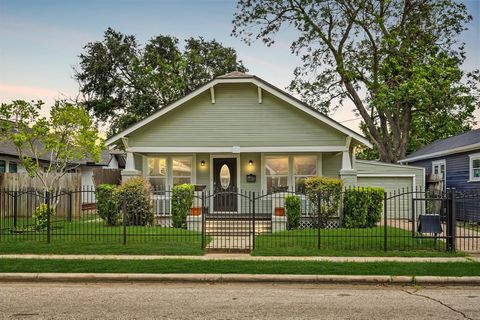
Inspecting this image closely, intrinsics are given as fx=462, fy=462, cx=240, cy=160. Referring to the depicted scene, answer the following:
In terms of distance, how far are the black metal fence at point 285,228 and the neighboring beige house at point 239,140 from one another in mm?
1324

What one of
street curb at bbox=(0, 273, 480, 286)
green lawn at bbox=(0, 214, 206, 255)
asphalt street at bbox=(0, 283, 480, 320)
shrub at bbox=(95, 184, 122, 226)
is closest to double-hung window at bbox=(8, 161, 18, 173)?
shrub at bbox=(95, 184, 122, 226)

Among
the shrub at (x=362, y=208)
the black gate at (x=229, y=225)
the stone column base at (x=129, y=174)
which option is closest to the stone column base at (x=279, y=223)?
the black gate at (x=229, y=225)

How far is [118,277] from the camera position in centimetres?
923

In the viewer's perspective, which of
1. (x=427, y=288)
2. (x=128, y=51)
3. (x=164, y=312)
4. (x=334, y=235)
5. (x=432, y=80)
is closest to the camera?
(x=164, y=312)

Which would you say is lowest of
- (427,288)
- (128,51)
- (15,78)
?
(427,288)

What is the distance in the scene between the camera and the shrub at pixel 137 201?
1617cm

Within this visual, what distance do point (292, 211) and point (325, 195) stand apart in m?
1.31

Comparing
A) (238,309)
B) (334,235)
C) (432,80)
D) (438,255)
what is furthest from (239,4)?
(238,309)

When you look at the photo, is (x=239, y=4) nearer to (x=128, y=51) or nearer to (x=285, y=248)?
(x=128, y=51)

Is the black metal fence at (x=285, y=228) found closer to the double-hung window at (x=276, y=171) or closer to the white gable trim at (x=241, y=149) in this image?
the double-hung window at (x=276, y=171)

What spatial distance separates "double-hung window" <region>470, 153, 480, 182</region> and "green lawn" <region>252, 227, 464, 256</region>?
28.7 ft

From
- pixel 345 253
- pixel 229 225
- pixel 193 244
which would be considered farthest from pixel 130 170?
pixel 345 253

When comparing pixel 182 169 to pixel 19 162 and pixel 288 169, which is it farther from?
pixel 19 162

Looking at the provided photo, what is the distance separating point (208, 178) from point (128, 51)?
24.9 metres
